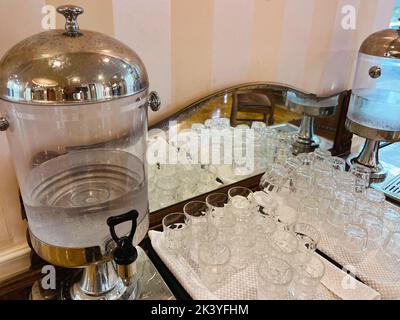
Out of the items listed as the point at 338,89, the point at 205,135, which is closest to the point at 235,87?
the point at 205,135

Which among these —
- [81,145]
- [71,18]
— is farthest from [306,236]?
[71,18]

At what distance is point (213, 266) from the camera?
722 millimetres

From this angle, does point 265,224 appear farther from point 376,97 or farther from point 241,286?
point 376,97

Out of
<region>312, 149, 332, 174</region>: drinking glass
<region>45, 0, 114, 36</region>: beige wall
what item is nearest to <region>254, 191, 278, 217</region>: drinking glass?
<region>312, 149, 332, 174</region>: drinking glass

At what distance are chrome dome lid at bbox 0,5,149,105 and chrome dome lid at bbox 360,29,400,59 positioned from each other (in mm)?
1007

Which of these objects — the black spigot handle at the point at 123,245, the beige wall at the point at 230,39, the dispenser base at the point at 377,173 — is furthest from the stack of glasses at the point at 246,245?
the dispenser base at the point at 377,173

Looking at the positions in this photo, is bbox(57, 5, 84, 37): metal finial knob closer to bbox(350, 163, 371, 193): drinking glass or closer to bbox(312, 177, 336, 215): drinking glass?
bbox(312, 177, 336, 215): drinking glass

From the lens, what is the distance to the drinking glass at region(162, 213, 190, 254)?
813mm

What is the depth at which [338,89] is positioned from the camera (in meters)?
1.49

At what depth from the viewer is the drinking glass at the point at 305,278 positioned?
0.70 metres

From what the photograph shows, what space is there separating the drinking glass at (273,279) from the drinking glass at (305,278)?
22 mm
